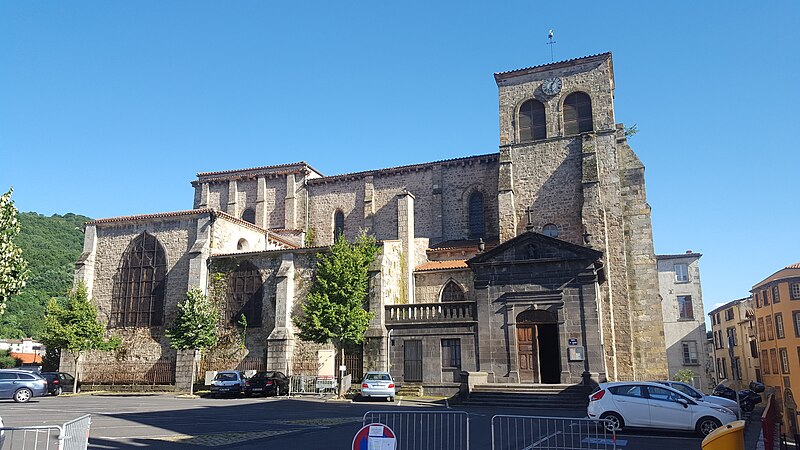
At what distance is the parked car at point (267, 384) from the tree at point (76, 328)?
37.1 feet

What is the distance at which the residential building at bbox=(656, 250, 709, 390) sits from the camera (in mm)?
53344

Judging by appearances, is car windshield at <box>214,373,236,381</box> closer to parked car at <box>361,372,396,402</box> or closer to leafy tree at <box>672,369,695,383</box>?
parked car at <box>361,372,396,402</box>

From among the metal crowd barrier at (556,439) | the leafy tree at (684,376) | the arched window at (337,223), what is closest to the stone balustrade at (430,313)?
the metal crowd barrier at (556,439)

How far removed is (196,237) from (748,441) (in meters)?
29.4

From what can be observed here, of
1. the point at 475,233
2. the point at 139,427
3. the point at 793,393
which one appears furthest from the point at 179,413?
the point at 793,393

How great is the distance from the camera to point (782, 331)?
4172 cm

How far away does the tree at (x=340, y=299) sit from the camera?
1087 inches

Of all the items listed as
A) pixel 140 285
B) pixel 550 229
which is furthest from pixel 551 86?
pixel 140 285

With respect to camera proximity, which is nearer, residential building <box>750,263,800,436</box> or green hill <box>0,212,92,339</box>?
residential building <box>750,263,800,436</box>

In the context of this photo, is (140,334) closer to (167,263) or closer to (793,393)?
(167,263)

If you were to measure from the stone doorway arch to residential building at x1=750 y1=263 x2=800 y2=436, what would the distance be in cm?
2133

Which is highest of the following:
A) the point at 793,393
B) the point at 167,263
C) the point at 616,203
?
the point at 616,203

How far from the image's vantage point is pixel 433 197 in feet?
125

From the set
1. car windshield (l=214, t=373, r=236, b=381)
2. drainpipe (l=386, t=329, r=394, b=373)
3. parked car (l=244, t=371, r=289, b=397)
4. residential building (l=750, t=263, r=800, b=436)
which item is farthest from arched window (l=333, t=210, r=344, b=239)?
residential building (l=750, t=263, r=800, b=436)
